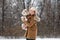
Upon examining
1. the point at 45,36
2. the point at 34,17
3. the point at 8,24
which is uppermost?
the point at 34,17

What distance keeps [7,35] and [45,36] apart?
0.45 meters

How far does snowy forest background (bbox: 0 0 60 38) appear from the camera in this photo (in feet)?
7.18

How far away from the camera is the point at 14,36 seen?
7.19 feet

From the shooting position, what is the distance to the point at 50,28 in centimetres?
224

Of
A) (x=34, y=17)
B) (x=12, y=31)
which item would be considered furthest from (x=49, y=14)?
(x=34, y=17)

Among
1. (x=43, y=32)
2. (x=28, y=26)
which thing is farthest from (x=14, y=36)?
(x=28, y=26)

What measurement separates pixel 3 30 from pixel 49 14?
0.58m

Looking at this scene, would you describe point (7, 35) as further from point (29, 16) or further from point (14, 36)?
point (29, 16)

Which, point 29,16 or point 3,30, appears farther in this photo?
point 3,30

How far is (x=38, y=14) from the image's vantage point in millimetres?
2197

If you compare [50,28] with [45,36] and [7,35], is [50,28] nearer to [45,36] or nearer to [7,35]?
[45,36]

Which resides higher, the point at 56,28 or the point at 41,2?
the point at 41,2

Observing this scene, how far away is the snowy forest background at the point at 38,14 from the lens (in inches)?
86.1

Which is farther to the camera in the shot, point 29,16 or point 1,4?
point 1,4
